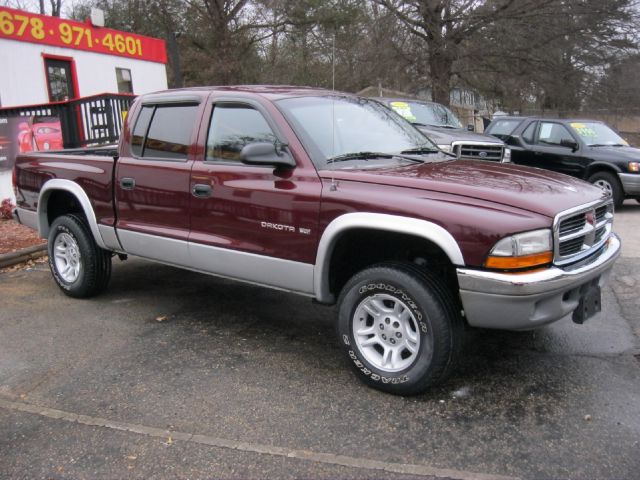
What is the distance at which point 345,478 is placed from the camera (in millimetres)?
2764

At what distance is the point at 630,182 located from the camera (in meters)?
9.81

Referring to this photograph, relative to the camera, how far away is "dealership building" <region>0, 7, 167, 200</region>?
10.0 meters

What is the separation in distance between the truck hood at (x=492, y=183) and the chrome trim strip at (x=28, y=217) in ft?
11.6

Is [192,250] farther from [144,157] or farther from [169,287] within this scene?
[169,287]

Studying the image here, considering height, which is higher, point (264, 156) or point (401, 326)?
point (264, 156)

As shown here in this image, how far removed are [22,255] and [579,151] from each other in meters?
9.08

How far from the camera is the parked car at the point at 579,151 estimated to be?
9.94 metres

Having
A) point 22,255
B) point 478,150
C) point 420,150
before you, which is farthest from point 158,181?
point 478,150

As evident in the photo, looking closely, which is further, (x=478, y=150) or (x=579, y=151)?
Result: (x=579, y=151)

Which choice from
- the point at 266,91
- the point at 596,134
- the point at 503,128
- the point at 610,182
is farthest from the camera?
the point at 503,128

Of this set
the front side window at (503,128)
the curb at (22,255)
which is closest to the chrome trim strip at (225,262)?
the curb at (22,255)

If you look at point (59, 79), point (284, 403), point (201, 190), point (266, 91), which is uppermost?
point (59, 79)

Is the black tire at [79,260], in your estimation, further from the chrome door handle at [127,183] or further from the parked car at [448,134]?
the parked car at [448,134]

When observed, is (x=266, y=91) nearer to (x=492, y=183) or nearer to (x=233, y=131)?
(x=233, y=131)
